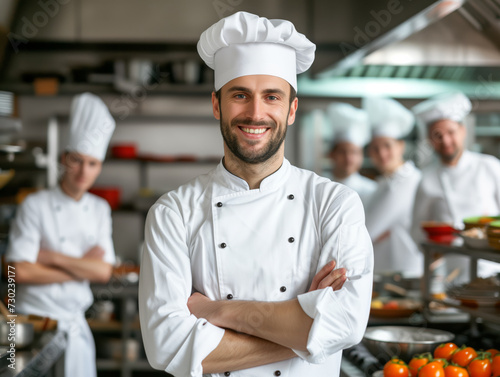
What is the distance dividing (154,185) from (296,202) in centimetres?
404

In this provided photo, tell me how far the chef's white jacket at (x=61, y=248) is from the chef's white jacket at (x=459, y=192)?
1.87m

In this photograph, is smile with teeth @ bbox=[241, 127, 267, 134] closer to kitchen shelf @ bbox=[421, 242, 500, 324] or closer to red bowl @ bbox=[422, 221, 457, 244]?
kitchen shelf @ bbox=[421, 242, 500, 324]

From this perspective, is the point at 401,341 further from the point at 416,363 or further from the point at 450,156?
the point at 450,156

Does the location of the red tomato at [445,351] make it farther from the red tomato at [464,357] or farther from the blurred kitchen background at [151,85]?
the blurred kitchen background at [151,85]

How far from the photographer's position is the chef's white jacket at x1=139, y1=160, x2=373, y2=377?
1.40 meters

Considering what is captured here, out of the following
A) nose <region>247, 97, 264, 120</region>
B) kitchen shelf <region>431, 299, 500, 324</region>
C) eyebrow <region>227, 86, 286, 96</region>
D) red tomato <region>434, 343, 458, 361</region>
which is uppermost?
eyebrow <region>227, 86, 286, 96</region>

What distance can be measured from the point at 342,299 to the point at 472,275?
1364 mm

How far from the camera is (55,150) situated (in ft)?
17.2

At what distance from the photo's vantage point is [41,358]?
221 centimetres

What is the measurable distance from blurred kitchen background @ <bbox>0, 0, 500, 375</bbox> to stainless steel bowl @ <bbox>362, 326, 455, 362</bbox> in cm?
272

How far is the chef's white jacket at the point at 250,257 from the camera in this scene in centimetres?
A: 140

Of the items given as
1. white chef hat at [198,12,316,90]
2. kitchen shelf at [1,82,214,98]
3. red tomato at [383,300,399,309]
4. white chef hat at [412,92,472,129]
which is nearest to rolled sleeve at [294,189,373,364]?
white chef hat at [198,12,316,90]

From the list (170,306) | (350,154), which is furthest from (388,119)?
(170,306)

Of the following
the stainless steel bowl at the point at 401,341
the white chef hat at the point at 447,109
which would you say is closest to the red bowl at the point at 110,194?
the white chef hat at the point at 447,109
